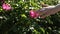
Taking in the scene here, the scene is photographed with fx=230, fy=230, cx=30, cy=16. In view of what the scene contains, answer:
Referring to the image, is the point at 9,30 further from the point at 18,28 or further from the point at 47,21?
the point at 47,21

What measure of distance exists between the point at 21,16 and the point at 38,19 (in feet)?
0.77

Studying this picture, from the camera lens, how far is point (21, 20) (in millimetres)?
2916

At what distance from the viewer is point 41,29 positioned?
2891 mm

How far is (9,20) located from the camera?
9.52 ft

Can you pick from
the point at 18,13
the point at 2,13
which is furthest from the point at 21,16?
the point at 2,13

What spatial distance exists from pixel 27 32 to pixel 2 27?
0.32 m

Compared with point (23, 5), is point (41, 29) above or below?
below

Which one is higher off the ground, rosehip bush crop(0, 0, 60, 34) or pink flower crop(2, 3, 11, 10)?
pink flower crop(2, 3, 11, 10)

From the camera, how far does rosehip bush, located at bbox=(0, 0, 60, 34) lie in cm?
286

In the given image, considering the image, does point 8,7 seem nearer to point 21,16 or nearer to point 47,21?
point 21,16

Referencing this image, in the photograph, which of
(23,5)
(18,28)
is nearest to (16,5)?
(23,5)

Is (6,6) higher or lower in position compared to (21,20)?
higher

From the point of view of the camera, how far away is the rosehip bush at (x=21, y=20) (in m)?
2.86

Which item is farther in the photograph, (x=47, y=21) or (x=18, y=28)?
(x=47, y=21)
